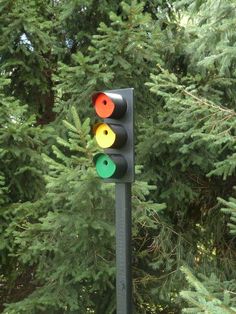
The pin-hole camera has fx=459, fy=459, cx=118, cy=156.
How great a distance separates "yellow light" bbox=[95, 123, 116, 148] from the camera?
2637 mm

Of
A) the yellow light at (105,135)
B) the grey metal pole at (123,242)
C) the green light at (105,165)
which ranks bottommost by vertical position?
the grey metal pole at (123,242)

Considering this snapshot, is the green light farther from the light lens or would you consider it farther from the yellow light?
the light lens

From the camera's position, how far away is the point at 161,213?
4973 millimetres

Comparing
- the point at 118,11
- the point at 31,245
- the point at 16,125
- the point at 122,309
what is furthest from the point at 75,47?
the point at 122,309

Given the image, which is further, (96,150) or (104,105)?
(96,150)

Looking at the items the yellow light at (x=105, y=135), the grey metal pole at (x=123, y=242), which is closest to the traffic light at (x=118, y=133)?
the yellow light at (x=105, y=135)

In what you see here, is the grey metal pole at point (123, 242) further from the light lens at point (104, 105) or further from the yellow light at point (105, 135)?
the light lens at point (104, 105)

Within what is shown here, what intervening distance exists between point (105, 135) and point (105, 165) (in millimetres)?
180

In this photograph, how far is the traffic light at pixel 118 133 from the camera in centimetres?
265

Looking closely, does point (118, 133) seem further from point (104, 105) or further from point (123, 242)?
point (123, 242)

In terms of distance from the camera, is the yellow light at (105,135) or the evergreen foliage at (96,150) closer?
the yellow light at (105,135)

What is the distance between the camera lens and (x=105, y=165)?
2.73 meters

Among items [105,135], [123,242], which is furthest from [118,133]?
[123,242]

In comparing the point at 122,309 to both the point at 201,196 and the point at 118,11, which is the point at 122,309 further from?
the point at 118,11
